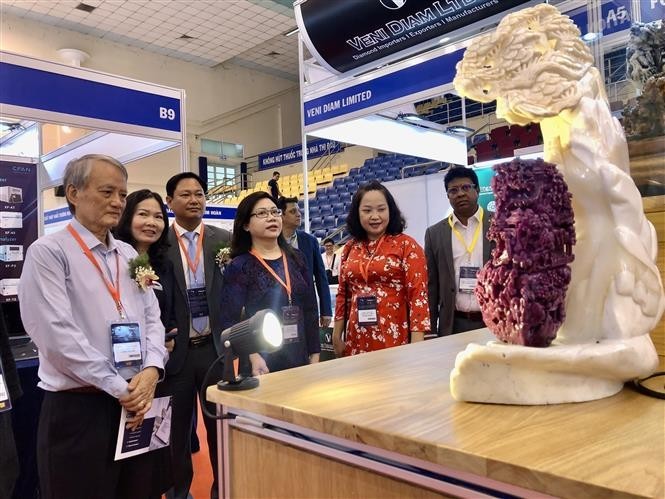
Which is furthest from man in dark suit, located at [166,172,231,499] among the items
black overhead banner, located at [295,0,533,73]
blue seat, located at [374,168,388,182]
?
blue seat, located at [374,168,388,182]

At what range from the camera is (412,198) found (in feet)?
21.5

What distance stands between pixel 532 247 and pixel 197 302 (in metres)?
1.73

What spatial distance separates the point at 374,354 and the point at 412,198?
17.9ft

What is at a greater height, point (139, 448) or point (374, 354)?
point (374, 354)

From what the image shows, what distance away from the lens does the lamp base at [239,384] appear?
38.1 inches

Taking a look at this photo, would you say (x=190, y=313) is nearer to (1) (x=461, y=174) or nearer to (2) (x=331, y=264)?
(1) (x=461, y=174)

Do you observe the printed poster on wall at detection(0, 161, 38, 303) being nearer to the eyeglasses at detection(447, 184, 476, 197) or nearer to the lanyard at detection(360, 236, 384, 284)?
the lanyard at detection(360, 236, 384, 284)

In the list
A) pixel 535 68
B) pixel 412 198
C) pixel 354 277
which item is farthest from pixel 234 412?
pixel 412 198

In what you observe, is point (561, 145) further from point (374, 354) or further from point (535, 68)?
point (374, 354)

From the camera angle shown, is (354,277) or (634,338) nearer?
(634,338)

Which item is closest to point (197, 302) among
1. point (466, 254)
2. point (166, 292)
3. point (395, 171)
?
point (166, 292)

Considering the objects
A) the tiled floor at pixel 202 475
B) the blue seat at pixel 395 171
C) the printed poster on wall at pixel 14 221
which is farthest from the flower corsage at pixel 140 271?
the blue seat at pixel 395 171

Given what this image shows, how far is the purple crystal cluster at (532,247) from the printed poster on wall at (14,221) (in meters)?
3.02

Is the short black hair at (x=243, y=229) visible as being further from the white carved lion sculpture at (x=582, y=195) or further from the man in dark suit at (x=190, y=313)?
the white carved lion sculpture at (x=582, y=195)
